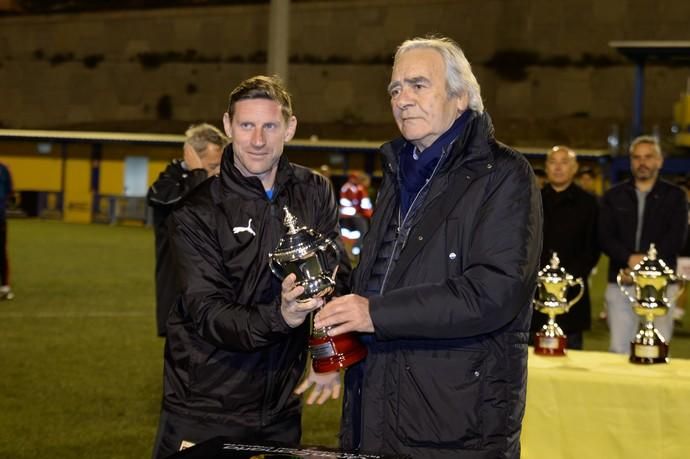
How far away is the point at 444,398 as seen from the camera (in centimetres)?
335

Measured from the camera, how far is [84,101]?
5472 centimetres

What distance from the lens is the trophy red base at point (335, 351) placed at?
136 inches

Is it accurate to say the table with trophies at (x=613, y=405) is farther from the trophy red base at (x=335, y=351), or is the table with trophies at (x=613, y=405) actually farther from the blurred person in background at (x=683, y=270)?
the blurred person in background at (x=683, y=270)

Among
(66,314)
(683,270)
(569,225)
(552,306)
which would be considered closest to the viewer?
(552,306)

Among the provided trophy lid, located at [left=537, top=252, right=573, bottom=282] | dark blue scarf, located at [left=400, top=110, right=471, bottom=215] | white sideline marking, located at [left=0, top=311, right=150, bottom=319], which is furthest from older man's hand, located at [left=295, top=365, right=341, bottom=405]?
white sideline marking, located at [left=0, top=311, right=150, bottom=319]

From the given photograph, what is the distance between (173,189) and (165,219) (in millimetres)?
423

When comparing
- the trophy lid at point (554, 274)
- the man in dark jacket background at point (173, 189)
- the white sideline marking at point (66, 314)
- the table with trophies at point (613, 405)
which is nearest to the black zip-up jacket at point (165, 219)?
the man in dark jacket background at point (173, 189)

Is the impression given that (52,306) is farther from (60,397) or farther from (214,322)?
(214,322)

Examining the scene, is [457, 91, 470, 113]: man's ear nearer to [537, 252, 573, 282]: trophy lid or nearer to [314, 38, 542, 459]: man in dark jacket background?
[314, 38, 542, 459]: man in dark jacket background

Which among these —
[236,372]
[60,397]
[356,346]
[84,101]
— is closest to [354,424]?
[356,346]

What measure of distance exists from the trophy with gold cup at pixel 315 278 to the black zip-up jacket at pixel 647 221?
5.27 metres

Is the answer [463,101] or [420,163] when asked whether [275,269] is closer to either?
[420,163]

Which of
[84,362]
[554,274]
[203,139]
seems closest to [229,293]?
[554,274]

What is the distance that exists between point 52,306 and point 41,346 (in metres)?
3.02
